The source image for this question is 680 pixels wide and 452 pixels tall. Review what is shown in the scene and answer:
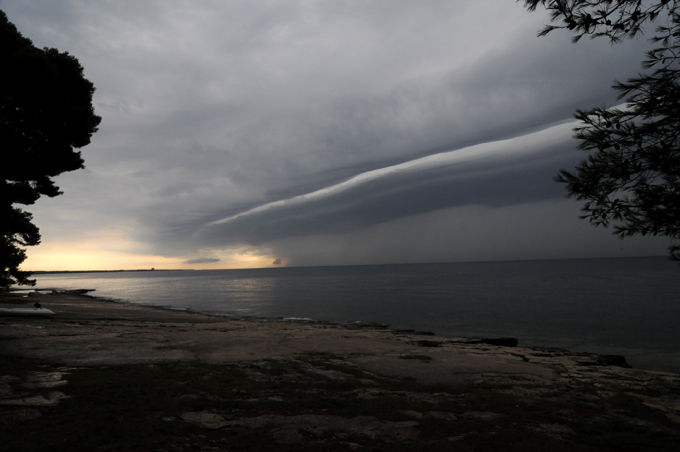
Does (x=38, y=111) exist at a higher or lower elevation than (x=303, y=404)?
higher

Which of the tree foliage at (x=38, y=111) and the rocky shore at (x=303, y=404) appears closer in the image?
the rocky shore at (x=303, y=404)

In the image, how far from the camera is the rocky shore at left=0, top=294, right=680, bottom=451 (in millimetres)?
5277

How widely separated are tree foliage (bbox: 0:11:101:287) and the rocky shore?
6.06m

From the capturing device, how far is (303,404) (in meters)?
6.88

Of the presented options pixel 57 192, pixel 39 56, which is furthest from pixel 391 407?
pixel 57 192

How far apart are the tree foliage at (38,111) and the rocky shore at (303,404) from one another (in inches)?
239

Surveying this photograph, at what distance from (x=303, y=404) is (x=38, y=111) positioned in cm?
1318

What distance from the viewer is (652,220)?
664 centimetres

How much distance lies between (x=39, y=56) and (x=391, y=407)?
14268 millimetres

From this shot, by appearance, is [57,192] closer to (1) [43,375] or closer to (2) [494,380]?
(1) [43,375]

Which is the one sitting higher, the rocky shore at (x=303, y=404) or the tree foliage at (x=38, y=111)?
the tree foliage at (x=38, y=111)

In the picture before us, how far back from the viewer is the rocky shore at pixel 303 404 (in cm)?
528

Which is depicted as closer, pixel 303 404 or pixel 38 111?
pixel 303 404

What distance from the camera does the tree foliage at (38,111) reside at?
1130cm
